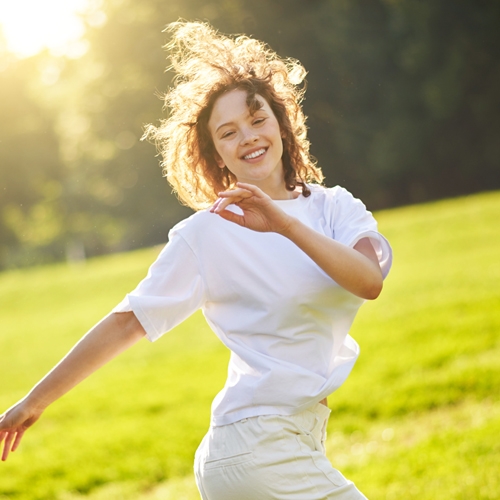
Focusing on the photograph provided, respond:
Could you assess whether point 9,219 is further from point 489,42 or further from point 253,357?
point 253,357

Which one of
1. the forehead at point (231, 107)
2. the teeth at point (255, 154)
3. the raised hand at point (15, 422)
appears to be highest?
the forehead at point (231, 107)

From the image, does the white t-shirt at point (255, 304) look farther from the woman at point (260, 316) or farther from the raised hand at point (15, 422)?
the raised hand at point (15, 422)

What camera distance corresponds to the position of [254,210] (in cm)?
180

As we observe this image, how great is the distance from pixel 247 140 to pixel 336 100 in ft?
50.5

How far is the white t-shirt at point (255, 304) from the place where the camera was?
6.25ft

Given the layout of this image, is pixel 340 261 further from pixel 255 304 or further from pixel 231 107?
pixel 231 107

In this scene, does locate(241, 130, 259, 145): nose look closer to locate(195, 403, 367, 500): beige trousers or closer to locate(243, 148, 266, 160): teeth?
locate(243, 148, 266, 160): teeth

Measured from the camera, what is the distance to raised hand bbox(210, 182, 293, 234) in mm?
1740

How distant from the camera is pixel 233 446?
74.5 inches

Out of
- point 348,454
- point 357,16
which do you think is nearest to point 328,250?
point 348,454

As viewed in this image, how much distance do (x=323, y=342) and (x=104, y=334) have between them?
60 centimetres

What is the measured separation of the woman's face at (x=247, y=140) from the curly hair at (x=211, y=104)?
31 mm

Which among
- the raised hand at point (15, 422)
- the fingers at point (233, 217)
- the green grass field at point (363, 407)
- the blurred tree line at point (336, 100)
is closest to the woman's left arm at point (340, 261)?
the fingers at point (233, 217)

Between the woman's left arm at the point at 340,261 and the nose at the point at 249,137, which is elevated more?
the nose at the point at 249,137
